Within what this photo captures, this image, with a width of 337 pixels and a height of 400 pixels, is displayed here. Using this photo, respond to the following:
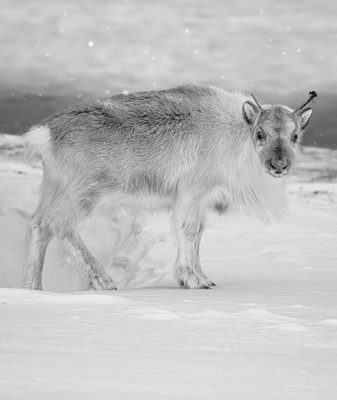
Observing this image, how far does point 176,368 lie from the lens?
244cm

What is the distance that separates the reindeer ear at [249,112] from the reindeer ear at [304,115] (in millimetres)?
376

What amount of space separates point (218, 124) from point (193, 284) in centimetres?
149

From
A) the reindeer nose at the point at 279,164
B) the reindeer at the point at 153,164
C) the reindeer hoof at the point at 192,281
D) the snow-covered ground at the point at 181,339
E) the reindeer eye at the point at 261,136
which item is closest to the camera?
the snow-covered ground at the point at 181,339

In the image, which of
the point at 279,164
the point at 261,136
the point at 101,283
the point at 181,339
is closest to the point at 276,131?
the point at 261,136

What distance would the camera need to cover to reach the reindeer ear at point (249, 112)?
623 cm

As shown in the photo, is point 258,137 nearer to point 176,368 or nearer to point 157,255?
point 157,255

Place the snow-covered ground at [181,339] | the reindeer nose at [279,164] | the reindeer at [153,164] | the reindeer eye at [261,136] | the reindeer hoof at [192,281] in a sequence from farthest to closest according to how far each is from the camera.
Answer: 1. the reindeer at [153,164]
2. the reindeer hoof at [192,281]
3. the reindeer eye at [261,136]
4. the reindeer nose at [279,164]
5. the snow-covered ground at [181,339]

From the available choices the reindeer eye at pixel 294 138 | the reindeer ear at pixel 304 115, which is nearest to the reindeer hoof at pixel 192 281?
the reindeer eye at pixel 294 138

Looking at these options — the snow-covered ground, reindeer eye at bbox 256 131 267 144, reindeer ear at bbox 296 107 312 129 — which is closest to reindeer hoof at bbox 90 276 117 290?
the snow-covered ground

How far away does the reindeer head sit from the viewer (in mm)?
5914

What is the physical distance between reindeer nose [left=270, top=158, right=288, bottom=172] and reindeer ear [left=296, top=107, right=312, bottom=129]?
0.55m

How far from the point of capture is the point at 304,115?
6238 mm

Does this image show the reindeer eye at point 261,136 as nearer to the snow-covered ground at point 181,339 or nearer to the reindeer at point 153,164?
the reindeer at point 153,164

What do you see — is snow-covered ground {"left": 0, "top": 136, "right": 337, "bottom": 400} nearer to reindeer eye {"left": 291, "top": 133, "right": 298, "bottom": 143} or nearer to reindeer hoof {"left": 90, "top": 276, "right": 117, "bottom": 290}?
reindeer hoof {"left": 90, "top": 276, "right": 117, "bottom": 290}
